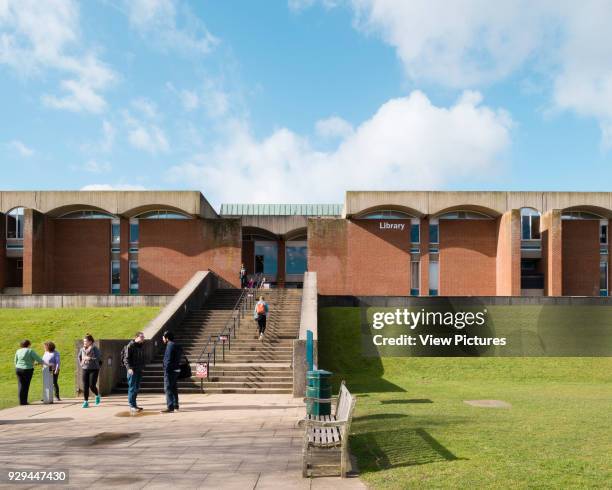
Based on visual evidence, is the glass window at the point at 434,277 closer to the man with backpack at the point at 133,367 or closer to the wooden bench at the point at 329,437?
the man with backpack at the point at 133,367

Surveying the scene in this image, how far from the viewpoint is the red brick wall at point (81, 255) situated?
40.1 metres

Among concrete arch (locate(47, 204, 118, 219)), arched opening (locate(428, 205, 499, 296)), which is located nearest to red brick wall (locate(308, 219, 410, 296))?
arched opening (locate(428, 205, 499, 296))

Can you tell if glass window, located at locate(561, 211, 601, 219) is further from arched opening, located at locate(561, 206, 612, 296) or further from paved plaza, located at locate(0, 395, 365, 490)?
paved plaza, located at locate(0, 395, 365, 490)

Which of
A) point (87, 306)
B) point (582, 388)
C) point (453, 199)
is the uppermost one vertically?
point (453, 199)

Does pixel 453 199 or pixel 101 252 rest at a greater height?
pixel 453 199

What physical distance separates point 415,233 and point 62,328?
2520cm

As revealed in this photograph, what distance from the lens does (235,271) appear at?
130 ft

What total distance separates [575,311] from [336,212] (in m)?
47.3

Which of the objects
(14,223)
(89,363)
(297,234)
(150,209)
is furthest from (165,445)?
(297,234)

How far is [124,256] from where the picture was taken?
39906 millimetres

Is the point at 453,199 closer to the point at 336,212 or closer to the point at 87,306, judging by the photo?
the point at 87,306

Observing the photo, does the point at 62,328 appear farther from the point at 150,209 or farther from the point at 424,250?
the point at 424,250

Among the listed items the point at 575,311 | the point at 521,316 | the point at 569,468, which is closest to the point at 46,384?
the point at 569,468

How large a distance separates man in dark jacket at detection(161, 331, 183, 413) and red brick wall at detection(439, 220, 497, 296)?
30820mm
